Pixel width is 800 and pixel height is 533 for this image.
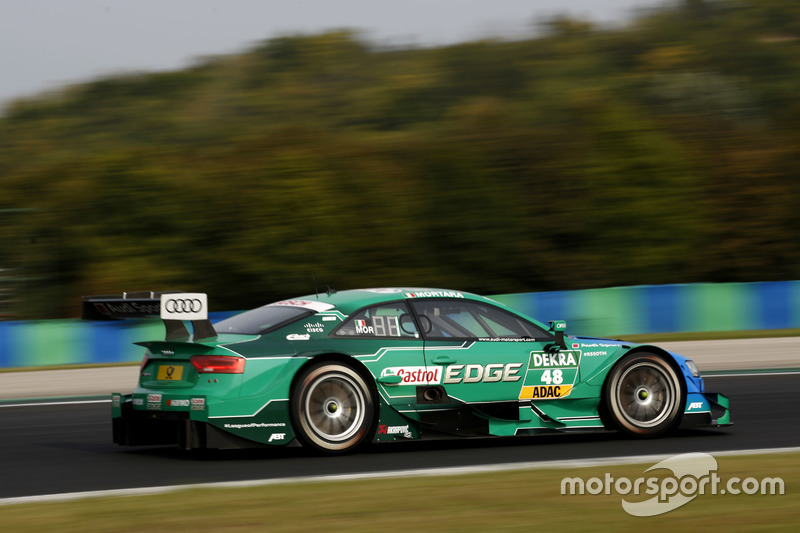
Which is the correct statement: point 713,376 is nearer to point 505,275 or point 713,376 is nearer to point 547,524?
point 547,524

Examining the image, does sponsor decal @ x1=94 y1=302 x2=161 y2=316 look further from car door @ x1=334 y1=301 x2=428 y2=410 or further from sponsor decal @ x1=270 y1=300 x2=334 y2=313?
car door @ x1=334 y1=301 x2=428 y2=410

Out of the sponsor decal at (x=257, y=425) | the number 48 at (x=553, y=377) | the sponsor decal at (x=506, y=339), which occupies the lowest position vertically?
the sponsor decal at (x=257, y=425)

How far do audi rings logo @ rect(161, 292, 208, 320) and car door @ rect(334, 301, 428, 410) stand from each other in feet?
3.23

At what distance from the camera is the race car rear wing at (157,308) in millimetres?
7676

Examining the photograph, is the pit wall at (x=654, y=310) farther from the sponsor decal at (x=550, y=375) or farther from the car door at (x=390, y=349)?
the sponsor decal at (x=550, y=375)

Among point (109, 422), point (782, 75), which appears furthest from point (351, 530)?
point (782, 75)

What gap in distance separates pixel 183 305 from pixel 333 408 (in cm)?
129

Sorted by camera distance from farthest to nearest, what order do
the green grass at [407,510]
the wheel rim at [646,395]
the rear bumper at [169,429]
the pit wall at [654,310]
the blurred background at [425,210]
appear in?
the blurred background at [425,210], the pit wall at [654,310], the wheel rim at [646,395], the rear bumper at [169,429], the green grass at [407,510]

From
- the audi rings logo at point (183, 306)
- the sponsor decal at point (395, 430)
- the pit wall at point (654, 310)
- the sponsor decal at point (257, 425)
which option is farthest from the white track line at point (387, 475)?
the pit wall at point (654, 310)

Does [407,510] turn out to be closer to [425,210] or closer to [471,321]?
[471,321]

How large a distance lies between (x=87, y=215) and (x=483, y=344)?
1738 centimetres

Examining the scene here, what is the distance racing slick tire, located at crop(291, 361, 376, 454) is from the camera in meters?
7.75

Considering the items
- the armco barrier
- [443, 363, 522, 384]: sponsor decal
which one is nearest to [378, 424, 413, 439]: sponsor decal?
[443, 363, 522, 384]: sponsor decal

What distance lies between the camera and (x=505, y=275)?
25219 millimetres
